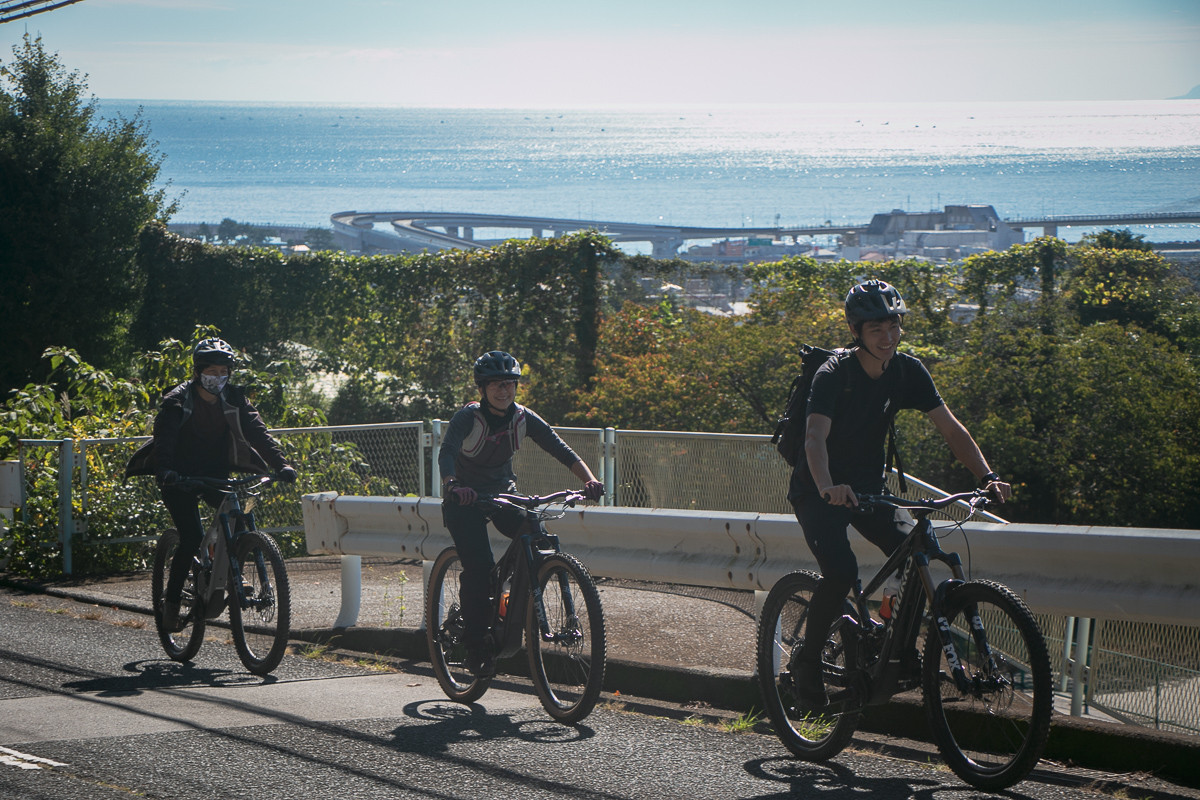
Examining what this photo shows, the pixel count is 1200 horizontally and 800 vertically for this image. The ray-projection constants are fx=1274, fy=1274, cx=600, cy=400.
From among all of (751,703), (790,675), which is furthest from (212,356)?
(790,675)

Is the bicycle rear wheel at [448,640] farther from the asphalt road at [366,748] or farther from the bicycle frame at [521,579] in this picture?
the bicycle frame at [521,579]

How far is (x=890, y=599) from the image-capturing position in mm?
4973

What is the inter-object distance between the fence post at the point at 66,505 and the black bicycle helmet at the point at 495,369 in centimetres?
540

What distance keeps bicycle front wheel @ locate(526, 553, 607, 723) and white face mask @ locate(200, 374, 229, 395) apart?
246cm

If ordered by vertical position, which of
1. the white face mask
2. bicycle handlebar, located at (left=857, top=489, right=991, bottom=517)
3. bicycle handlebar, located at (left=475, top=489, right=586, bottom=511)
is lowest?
bicycle handlebar, located at (left=475, top=489, right=586, bottom=511)

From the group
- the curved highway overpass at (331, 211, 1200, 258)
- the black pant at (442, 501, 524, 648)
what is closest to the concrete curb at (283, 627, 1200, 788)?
the black pant at (442, 501, 524, 648)

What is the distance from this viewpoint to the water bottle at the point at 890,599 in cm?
495

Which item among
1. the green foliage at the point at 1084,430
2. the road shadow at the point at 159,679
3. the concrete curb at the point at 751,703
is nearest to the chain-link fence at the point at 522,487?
the concrete curb at the point at 751,703

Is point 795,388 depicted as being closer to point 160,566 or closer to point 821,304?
point 160,566

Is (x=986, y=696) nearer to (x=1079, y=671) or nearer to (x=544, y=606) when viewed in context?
(x=1079, y=671)

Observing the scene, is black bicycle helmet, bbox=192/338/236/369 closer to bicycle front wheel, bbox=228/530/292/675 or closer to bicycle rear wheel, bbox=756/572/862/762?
bicycle front wheel, bbox=228/530/292/675

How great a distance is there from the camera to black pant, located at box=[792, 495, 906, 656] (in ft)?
16.5

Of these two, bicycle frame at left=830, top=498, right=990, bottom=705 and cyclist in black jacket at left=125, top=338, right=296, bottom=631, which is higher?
cyclist in black jacket at left=125, top=338, right=296, bottom=631

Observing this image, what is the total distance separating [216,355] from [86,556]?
170 inches
